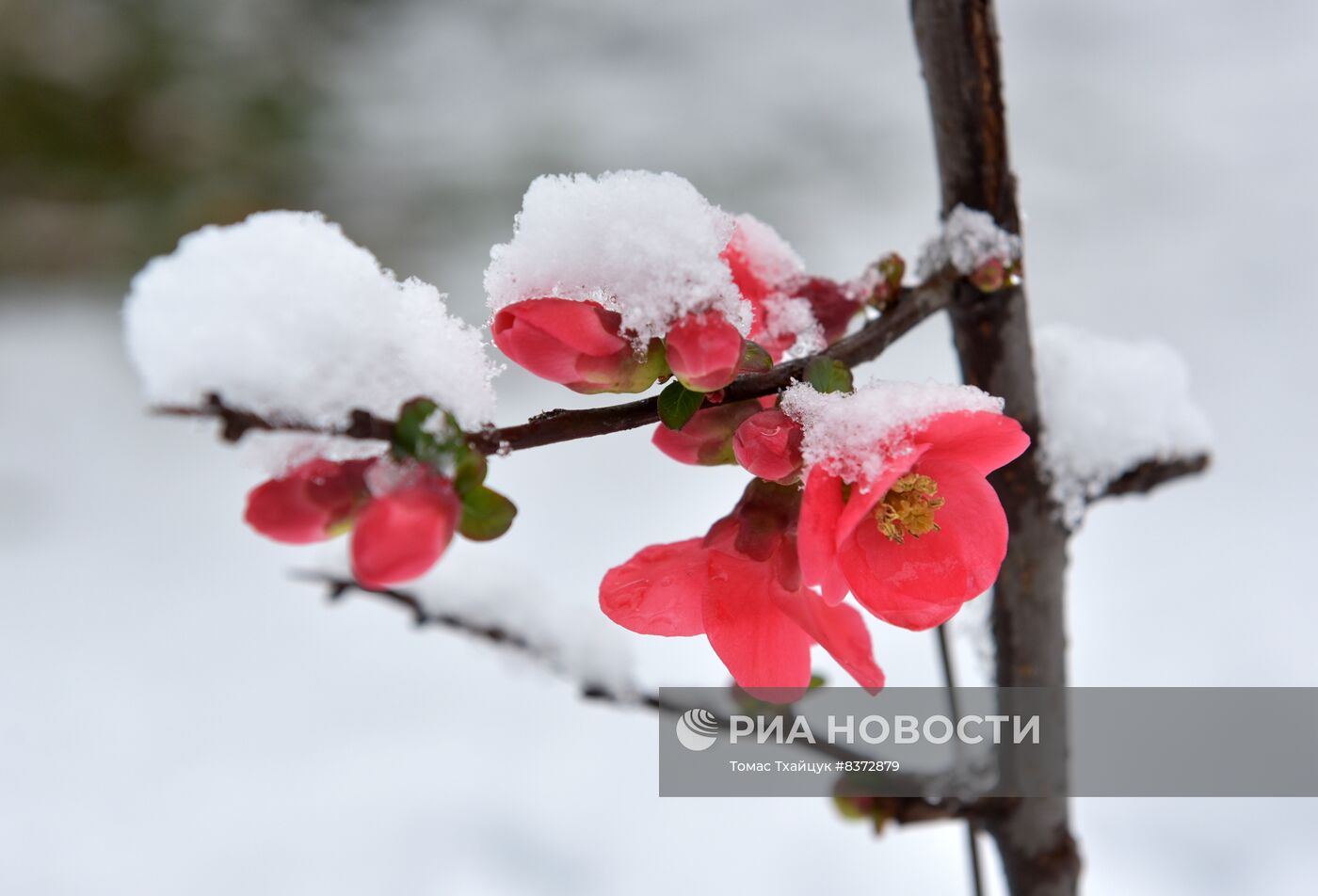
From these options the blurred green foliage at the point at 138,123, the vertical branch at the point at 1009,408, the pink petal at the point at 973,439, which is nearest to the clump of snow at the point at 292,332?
the pink petal at the point at 973,439

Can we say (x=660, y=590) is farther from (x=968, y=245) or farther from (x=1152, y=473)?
(x=1152, y=473)

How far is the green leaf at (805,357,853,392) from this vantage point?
0.23m

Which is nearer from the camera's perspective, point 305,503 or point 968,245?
point 305,503

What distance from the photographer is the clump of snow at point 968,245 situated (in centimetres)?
33

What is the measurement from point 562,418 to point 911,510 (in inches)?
A: 4.2

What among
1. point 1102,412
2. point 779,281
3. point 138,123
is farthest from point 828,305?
point 138,123

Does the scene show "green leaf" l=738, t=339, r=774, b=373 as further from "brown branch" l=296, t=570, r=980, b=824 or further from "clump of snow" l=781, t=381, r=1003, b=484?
"brown branch" l=296, t=570, r=980, b=824

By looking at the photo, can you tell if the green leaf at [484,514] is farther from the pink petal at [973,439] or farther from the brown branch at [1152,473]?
the brown branch at [1152,473]

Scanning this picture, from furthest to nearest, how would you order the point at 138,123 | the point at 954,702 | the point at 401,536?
the point at 138,123 → the point at 954,702 → the point at 401,536

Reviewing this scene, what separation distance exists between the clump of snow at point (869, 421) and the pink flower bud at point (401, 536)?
9 cm

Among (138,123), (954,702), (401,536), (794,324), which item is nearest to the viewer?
(401,536)

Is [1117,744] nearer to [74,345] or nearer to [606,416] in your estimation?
[606,416]

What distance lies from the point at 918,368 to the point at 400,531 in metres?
1.28

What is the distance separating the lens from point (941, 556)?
244mm
